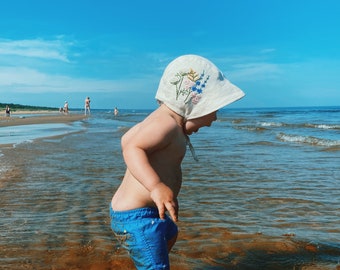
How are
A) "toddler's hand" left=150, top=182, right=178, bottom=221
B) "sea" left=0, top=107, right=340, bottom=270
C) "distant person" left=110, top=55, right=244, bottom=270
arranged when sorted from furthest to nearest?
"sea" left=0, top=107, right=340, bottom=270 → "distant person" left=110, top=55, right=244, bottom=270 → "toddler's hand" left=150, top=182, right=178, bottom=221

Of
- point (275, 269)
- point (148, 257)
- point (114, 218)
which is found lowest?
point (275, 269)

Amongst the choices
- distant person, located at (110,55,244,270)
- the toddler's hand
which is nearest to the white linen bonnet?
distant person, located at (110,55,244,270)

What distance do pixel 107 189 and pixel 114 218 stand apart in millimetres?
3443

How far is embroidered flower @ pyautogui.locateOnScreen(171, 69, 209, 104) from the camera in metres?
2.20

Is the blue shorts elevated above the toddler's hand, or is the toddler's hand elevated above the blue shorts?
the toddler's hand

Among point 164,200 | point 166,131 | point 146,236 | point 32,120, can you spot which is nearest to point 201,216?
point 146,236

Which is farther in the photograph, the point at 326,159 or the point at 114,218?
the point at 326,159

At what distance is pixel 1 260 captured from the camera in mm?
3164

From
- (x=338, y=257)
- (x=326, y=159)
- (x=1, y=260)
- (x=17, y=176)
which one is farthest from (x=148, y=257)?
(x=326, y=159)

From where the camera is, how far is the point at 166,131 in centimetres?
214

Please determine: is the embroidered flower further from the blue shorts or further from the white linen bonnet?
the blue shorts

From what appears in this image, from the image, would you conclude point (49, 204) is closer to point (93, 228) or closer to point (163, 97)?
point (93, 228)

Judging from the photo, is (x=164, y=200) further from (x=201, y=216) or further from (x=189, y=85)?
(x=201, y=216)

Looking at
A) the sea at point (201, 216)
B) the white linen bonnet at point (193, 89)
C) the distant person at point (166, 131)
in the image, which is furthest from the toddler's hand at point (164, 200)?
the sea at point (201, 216)
